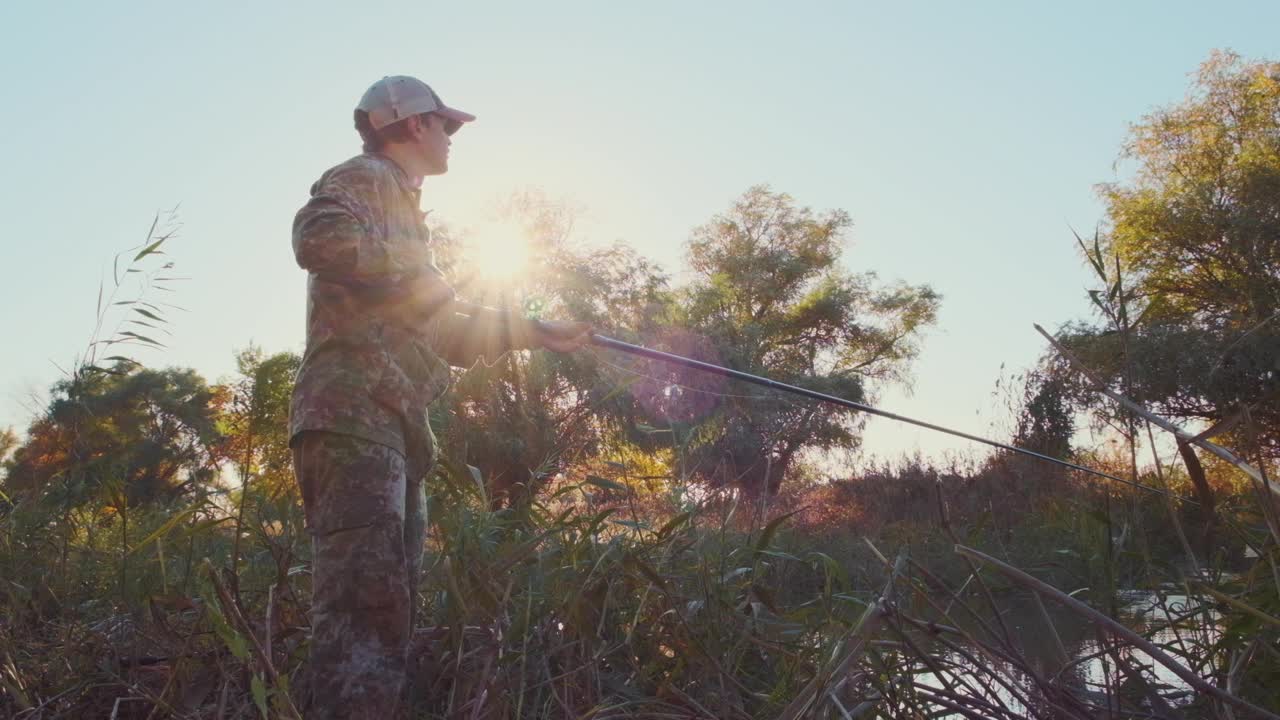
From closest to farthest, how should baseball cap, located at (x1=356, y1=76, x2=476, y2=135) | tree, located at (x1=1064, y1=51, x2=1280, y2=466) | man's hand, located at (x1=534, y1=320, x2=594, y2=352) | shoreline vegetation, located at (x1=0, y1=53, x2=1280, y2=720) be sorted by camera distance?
shoreline vegetation, located at (x1=0, y1=53, x2=1280, y2=720) < baseball cap, located at (x1=356, y1=76, x2=476, y2=135) < man's hand, located at (x1=534, y1=320, x2=594, y2=352) < tree, located at (x1=1064, y1=51, x2=1280, y2=466)

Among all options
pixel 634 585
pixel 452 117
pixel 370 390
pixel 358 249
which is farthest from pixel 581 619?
pixel 452 117

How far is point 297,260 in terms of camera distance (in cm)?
304

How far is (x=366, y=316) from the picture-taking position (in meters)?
3.12

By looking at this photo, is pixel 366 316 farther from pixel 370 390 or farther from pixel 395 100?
pixel 395 100

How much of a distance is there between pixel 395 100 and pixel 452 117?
8.6 inches

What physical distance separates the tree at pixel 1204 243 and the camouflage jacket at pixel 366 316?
21313 mm

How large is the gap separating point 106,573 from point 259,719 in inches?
81.1

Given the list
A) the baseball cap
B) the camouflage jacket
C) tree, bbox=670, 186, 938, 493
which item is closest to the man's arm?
the camouflage jacket

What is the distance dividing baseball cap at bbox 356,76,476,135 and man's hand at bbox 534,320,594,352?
0.91m

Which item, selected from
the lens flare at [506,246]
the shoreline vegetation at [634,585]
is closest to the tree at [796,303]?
the lens flare at [506,246]

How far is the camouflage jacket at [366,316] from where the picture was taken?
2986 millimetres

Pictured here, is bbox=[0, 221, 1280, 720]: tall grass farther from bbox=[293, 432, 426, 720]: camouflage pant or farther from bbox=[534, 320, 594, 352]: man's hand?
bbox=[534, 320, 594, 352]: man's hand

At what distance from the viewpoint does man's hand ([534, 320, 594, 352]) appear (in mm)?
3902

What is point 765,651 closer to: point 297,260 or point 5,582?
point 297,260
